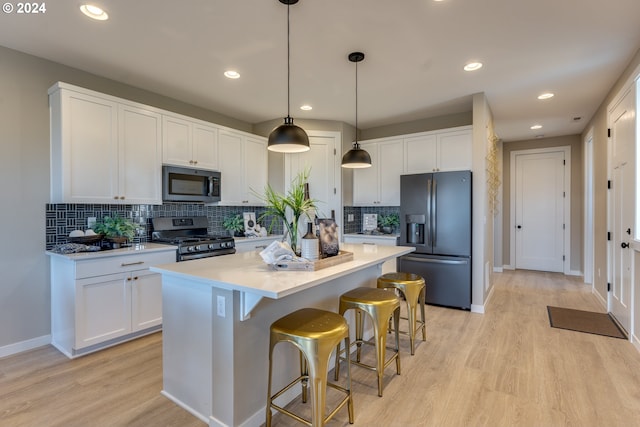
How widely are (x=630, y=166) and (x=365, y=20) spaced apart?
9.14 ft

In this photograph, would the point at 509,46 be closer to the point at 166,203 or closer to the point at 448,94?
the point at 448,94

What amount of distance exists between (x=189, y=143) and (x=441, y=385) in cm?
355

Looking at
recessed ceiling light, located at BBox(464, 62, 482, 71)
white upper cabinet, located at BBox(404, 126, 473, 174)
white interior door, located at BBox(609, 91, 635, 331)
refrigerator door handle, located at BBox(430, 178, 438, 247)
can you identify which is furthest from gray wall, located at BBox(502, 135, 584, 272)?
recessed ceiling light, located at BBox(464, 62, 482, 71)

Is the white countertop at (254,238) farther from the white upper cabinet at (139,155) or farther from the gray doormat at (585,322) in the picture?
the gray doormat at (585,322)

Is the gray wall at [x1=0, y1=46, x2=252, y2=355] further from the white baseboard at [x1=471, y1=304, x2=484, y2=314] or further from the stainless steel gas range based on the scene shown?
the white baseboard at [x1=471, y1=304, x2=484, y2=314]

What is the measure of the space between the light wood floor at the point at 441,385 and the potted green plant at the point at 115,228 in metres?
1.03

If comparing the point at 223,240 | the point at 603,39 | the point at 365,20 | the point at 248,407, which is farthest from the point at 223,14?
the point at 603,39

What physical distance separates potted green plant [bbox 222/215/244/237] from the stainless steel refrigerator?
90.7 inches

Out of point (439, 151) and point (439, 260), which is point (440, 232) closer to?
point (439, 260)

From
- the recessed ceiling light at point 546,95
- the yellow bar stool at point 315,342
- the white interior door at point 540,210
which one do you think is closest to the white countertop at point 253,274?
the yellow bar stool at point 315,342

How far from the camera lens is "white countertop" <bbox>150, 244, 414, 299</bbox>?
1497 mm

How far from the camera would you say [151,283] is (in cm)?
309

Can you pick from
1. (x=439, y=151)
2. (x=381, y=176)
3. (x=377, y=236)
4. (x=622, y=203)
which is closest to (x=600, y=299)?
(x=622, y=203)

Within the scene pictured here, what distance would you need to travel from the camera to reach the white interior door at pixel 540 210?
6.07 metres
